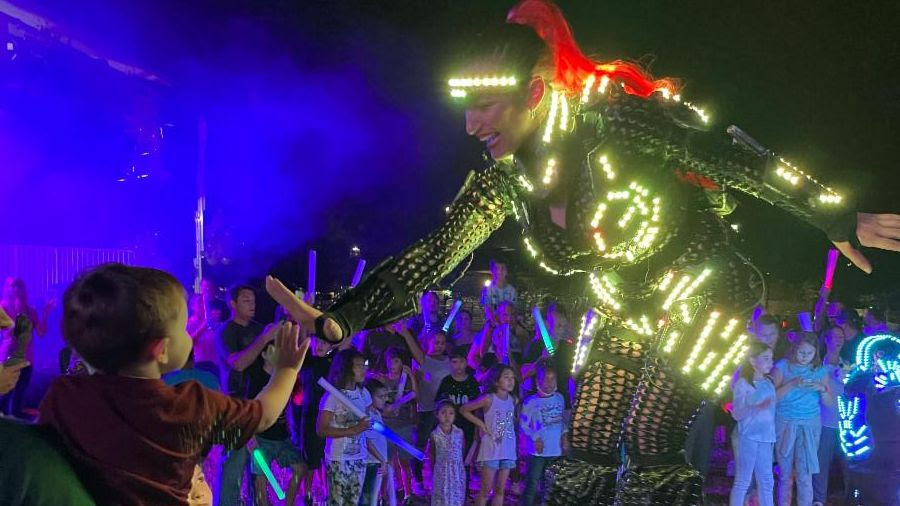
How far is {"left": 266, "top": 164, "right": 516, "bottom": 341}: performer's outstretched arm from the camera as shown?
96.8 inches

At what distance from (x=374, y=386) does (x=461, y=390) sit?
98cm

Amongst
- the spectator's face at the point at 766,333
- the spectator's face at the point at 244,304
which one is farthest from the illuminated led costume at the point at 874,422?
the spectator's face at the point at 244,304

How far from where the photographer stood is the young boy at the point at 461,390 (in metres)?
6.91

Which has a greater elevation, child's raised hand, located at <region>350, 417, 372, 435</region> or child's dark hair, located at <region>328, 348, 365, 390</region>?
child's dark hair, located at <region>328, 348, 365, 390</region>

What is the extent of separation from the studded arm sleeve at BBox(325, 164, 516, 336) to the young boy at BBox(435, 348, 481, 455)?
4229 mm

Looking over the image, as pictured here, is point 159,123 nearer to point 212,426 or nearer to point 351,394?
point 351,394

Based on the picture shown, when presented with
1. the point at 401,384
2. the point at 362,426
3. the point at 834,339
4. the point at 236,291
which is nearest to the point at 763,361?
the point at 834,339

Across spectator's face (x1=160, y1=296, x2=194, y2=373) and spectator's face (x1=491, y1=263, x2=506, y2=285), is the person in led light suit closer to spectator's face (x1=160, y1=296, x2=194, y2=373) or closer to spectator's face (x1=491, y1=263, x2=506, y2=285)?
spectator's face (x1=160, y1=296, x2=194, y2=373)

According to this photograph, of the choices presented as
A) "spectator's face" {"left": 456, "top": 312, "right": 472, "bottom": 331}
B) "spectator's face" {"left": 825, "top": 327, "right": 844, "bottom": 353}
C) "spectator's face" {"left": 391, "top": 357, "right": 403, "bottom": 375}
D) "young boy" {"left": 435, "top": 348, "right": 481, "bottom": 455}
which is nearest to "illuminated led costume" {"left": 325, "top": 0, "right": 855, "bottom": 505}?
"young boy" {"left": 435, "top": 348, "right": 481, "bottom": 455}

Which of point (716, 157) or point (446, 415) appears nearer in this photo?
point (716, 157)

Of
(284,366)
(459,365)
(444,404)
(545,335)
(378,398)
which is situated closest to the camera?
(284,366)

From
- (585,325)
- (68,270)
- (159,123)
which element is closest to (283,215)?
(159,123)

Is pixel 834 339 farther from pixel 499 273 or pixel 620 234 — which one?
pixel 620 234

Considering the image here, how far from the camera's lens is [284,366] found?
2.28 meters
